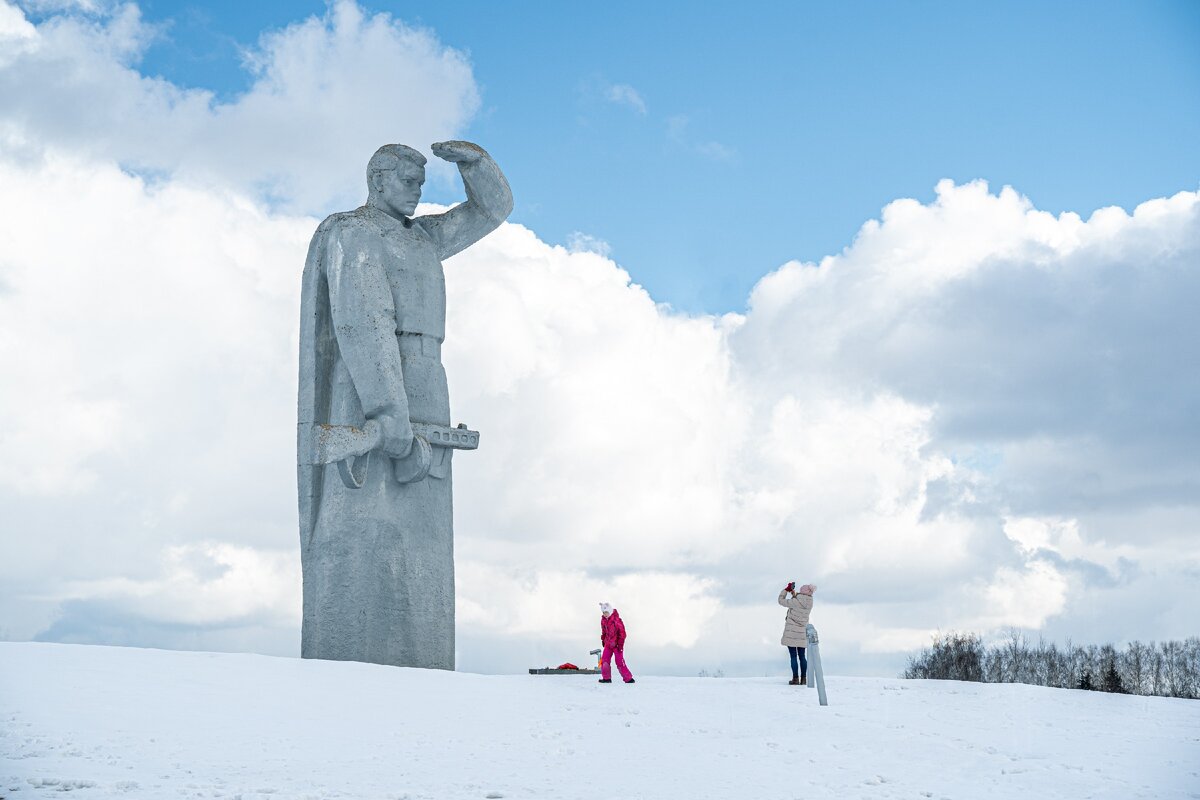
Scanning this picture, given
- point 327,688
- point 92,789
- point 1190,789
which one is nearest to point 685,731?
point 327,688

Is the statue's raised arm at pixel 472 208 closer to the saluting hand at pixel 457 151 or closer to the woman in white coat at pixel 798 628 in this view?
the saluting hand at pixel 457 151

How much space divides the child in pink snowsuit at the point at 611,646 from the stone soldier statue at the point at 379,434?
205cm

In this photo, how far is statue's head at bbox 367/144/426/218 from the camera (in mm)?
17109

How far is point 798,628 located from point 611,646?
2.60 metres

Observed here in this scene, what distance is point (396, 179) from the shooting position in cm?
1711

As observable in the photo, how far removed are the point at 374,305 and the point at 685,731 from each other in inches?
267

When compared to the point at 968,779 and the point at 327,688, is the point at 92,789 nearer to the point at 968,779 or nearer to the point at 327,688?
the point at 327,688

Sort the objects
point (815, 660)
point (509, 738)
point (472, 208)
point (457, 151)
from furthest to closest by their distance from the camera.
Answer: point (472, 208)
point (457, 151)
point (815, 660)
point (509, 738)

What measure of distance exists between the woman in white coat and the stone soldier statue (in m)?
4.32

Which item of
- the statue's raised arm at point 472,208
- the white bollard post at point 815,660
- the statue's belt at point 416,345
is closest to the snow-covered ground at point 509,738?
the white bollard post at point 815,660

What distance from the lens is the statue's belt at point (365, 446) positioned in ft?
51.2

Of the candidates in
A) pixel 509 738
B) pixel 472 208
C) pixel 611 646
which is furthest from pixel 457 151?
pixel 509 738

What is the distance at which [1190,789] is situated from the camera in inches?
433

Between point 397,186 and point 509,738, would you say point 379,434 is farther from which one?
point 509,738
